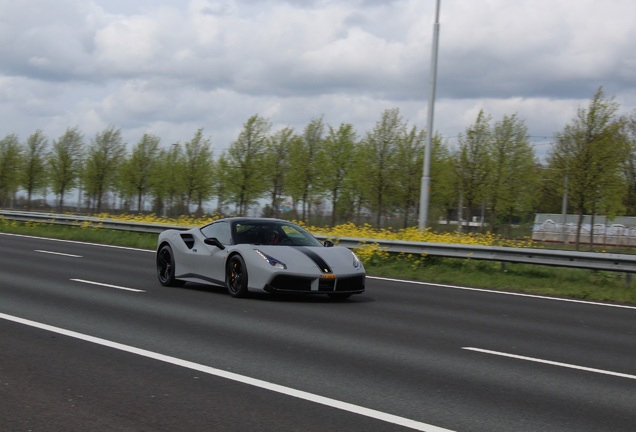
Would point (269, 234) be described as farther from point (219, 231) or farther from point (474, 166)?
point (474, 166)

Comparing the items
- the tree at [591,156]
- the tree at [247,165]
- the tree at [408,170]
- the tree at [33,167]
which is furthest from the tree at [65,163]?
the tree at [591,156]

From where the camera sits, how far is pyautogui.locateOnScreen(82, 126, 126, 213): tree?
244 feet

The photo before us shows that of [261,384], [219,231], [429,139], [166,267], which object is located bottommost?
[261,384]

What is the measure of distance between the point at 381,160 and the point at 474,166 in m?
6.13

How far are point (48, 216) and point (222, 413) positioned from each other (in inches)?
1155

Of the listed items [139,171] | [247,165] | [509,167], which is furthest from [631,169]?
[139,171]

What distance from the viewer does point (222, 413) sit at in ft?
17.9

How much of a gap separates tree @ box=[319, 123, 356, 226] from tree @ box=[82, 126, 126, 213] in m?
28.3

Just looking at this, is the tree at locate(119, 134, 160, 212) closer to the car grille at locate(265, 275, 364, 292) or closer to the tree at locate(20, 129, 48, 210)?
the tree at locate(20, 129, 48, 210)

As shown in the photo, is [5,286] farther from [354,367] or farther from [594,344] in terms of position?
[594,344]

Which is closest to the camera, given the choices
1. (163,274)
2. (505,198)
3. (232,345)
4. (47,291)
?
(232,345)

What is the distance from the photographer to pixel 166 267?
13.8 metres

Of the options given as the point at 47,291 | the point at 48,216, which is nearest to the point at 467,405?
the point at 47,291

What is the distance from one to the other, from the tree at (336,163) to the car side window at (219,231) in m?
39.1
